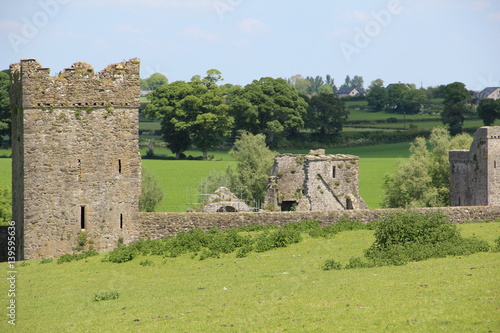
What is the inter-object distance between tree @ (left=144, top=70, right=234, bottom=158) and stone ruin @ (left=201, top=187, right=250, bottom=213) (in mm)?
57406

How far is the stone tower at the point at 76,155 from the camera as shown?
114 feet

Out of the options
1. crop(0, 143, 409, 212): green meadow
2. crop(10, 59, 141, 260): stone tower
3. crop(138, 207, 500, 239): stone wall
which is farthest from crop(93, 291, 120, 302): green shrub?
crop(0, 143, 409, 212): green meadow

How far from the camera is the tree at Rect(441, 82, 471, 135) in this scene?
359 ft

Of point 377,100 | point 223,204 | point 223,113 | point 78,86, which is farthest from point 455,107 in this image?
point 78,86

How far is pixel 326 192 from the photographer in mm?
43500

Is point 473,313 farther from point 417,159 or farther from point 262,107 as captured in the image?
point 262,107

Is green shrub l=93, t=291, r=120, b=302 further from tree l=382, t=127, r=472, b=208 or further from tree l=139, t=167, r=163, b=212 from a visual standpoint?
tree l=139, t=167, r=163, b=212

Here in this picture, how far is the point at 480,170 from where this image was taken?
50375 millimetres

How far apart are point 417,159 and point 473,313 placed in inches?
1675

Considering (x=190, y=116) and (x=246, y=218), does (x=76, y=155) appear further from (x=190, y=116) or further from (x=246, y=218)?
(x=190, y=116)

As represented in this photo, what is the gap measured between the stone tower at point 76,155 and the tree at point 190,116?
2592 inches

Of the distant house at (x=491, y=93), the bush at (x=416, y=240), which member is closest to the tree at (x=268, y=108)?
the distant house at (x=491, y=93)

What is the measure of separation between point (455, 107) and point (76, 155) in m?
81.6

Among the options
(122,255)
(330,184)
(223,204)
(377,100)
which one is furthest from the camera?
(377,100)
